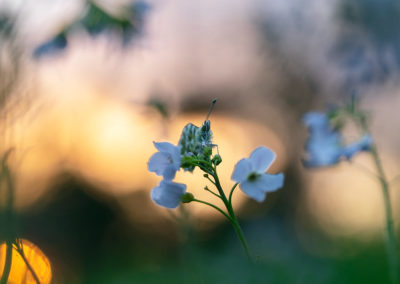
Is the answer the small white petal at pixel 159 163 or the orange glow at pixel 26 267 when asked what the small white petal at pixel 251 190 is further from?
the orange glow at pixel 26 267

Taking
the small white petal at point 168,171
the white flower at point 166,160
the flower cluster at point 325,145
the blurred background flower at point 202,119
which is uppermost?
the blurred background flower at point 202,119

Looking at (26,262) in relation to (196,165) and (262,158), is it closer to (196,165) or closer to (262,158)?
(196,165)

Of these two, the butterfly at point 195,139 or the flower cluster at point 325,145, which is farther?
the flower cluster at point 325,145

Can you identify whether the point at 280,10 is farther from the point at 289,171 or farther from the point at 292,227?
the point at 289,171

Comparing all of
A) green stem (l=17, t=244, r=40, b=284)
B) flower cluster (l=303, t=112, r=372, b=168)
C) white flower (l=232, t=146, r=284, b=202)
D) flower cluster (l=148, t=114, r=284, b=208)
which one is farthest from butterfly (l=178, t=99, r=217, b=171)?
flower cluster (l=303, t=112, r=372, b=168)

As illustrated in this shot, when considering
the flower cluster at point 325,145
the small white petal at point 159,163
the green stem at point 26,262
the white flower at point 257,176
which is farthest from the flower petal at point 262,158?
the flower cluster at point 325,145

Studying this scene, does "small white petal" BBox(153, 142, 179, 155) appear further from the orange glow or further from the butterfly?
the orange glow
